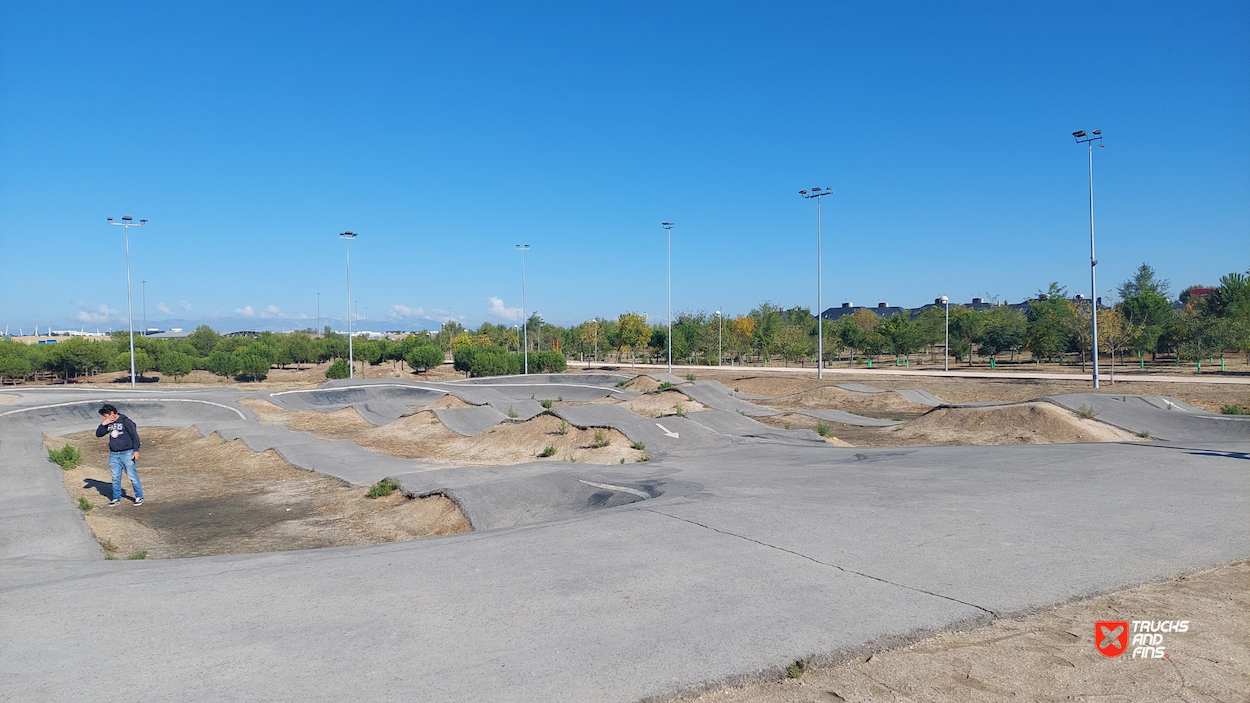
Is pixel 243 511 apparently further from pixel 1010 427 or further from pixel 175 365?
pixel 175 365

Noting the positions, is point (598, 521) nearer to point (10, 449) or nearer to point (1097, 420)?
point (1097, 420)

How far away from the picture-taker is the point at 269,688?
4070 mm

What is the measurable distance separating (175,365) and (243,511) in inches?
2076

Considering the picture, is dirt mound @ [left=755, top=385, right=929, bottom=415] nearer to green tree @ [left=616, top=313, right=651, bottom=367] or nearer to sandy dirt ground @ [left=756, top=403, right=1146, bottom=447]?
sandy dirt ground @ [left=756, top=403, right=1146, bottom=447]

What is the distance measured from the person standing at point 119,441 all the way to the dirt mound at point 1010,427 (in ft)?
63.3

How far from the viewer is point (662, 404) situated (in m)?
27.0

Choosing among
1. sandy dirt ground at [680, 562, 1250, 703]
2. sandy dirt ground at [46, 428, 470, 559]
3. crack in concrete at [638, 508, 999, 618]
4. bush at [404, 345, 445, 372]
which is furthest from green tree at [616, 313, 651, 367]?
sandy dirt ground at [680, 562, 1250, 703]

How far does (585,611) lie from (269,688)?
7.40 feet

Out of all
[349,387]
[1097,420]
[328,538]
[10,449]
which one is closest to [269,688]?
[328,538]

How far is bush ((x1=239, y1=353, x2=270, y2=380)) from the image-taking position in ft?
185

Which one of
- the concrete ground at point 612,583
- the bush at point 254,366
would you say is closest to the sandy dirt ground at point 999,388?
the concrete ground at point 612,583

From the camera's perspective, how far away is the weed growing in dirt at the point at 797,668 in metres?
4.36

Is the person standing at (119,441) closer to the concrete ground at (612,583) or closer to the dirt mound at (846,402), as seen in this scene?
the concrete ground at (612,583)

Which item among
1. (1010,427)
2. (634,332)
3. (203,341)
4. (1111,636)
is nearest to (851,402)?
(1010,427)
